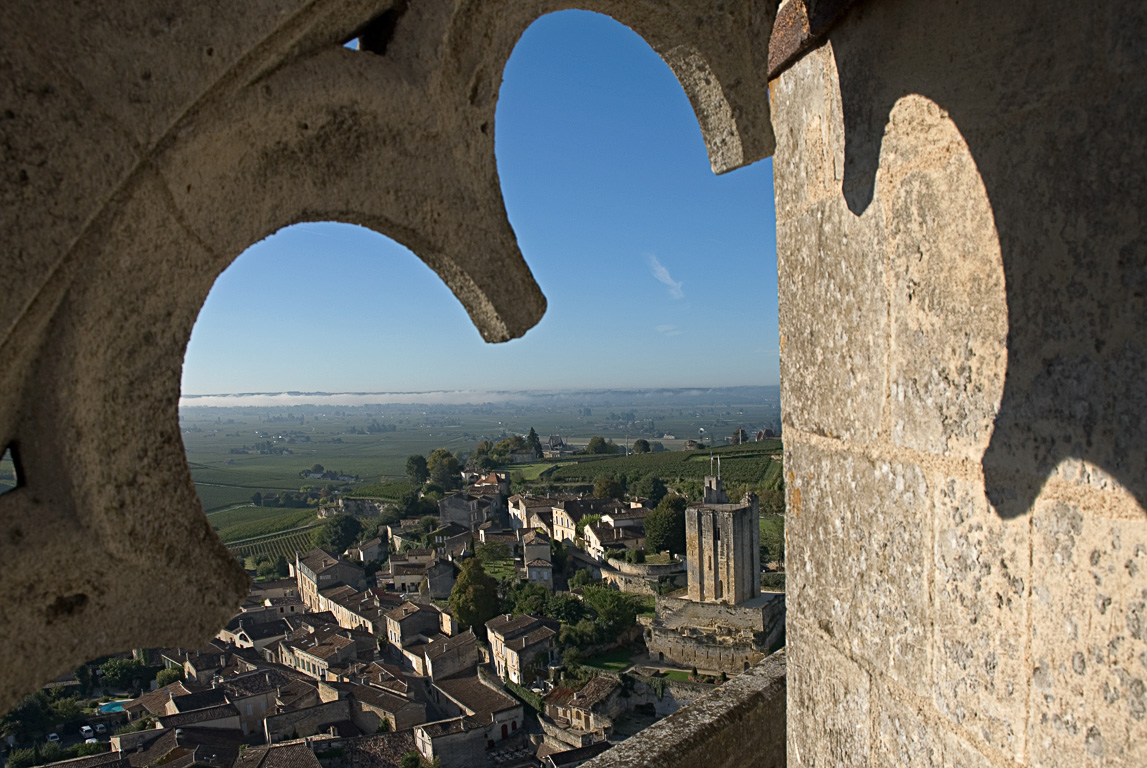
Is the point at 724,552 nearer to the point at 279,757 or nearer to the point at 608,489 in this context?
the point at 279,757

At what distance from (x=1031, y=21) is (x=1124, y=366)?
0.45 meters

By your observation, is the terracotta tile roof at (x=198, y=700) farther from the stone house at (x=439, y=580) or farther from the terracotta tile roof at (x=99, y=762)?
the stone house at (x=439, y=580)

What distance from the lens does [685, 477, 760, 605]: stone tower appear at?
129 feet

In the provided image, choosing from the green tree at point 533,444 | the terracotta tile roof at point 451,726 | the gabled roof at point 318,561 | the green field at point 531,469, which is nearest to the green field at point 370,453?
the green field at point 531,469

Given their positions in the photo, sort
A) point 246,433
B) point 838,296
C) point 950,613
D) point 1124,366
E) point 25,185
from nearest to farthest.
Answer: point 25,185 → point 1124,366 → point 950,613 → point 838,296 → point 246,433

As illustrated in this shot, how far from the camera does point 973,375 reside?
3.75 feet

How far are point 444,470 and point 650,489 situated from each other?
26.0 meters

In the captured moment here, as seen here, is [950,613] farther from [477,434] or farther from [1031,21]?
[477,434]

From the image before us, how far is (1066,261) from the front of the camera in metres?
0.98

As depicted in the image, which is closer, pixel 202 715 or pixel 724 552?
pixel 202 715

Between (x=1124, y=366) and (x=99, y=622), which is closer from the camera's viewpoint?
(x=99, y=622)

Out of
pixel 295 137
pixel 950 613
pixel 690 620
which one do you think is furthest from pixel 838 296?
pixel 690 620

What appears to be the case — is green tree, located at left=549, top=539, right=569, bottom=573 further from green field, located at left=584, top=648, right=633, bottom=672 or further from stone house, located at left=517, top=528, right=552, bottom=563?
green field, located at left=584, top=648, right=633, bottom=672

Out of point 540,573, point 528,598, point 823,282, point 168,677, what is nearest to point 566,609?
point 528,598
